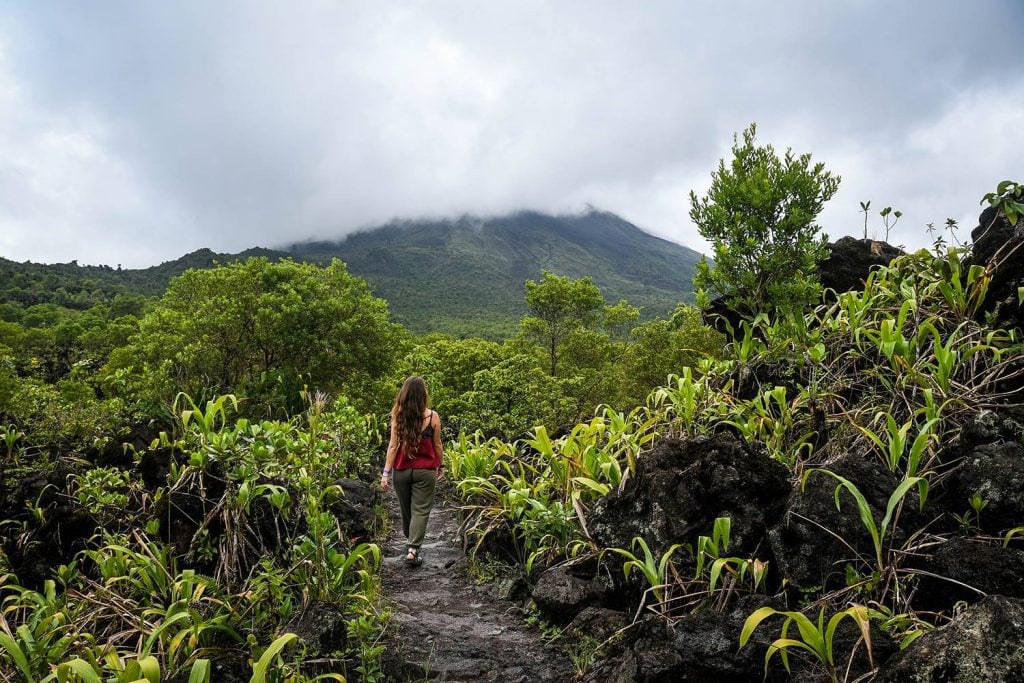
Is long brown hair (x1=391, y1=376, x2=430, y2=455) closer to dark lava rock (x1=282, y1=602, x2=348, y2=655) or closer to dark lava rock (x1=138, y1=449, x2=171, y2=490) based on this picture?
dark lava rock (x1=138, y1=449, x2=171, y2=490)

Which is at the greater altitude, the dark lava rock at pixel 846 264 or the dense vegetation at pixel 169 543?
the dark lava rock at pixel 846 264

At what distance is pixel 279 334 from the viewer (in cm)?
1827

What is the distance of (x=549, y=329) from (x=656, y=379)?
5.40m

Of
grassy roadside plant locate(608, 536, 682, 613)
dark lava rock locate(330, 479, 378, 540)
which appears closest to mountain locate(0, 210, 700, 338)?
dark lava rock locate(330, 479, 378, 540)

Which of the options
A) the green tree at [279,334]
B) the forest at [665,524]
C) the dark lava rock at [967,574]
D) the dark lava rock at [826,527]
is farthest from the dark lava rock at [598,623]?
the green tree at [279,334]

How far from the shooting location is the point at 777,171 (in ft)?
23.6

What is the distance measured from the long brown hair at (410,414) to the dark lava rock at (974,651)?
4.27 m

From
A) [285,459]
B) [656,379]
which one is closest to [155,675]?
[285,459]

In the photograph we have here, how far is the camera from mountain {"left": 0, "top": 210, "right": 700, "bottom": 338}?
251 feet

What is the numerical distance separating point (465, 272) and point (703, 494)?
421 feet

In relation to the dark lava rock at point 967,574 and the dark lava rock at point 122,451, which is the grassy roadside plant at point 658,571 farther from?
the dark lava rock at point 122,451

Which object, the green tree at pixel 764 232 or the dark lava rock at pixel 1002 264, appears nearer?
the dark lava rock at pixel 1002 264

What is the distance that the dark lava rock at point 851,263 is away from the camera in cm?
743

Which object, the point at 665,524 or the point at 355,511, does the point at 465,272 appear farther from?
the point at 665,524
